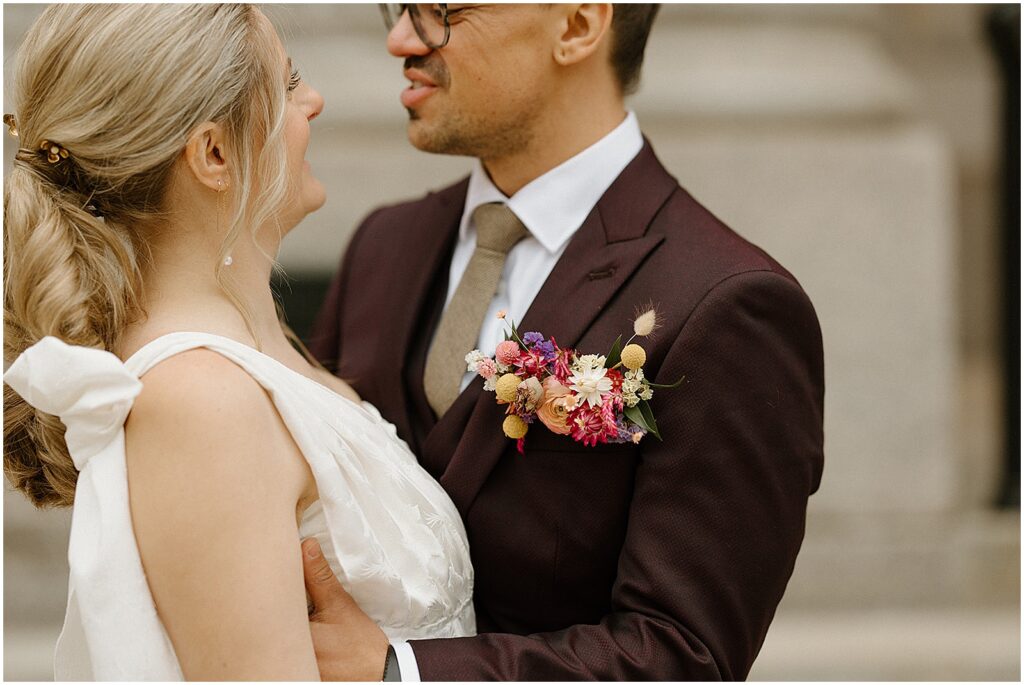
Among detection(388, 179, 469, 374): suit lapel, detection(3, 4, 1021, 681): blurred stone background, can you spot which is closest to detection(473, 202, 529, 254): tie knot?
detection(388, 179, 469, 374): suit lapel

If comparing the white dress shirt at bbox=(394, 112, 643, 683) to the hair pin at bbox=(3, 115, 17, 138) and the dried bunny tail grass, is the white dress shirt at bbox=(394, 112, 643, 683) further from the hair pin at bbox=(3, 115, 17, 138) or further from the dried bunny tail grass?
the hair pin at bbox=(3, 115, 17, 138)

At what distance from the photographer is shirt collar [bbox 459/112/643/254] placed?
115 inches

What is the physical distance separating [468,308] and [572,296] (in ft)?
1.13

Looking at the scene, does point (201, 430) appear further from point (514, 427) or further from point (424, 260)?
point (424, 260)

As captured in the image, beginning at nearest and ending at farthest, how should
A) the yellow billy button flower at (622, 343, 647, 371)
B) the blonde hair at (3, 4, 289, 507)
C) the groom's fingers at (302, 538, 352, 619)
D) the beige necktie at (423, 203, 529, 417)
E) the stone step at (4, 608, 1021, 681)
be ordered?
the blonde hair at (3, 4, 289, 507) < the groom's fingers at (302, 538, 352, 619) < the yellow billy button flower at (622, 343, 647, 371) < the beige necktie at (423, 203, 529, 417) < the stone step at (4, 608, 1021, 681)

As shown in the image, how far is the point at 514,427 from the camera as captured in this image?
254cm

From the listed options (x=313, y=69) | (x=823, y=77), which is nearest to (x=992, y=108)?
(x=823, y=77)

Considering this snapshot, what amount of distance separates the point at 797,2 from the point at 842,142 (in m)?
0.70

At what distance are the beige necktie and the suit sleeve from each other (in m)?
0.56

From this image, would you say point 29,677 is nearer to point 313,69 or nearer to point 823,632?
point 313,69

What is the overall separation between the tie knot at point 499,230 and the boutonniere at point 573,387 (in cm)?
47

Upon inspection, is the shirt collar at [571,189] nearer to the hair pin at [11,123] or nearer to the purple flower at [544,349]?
the purple flower at [544,349]

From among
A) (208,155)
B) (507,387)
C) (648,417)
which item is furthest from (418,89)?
(648,417)

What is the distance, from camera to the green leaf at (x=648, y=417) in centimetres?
244
